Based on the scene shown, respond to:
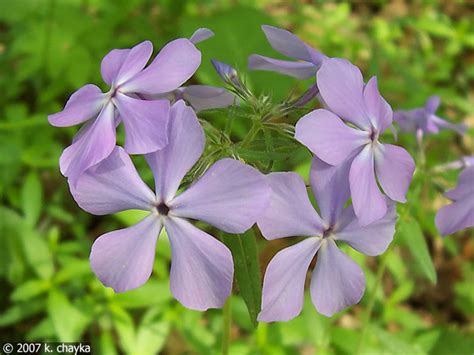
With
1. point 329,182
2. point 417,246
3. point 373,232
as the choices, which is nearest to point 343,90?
point 329,182

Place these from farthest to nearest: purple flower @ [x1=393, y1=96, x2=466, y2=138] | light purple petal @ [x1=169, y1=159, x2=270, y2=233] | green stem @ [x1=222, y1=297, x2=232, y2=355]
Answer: purple flower @ [x1=393, y1=96, x2=466, y2=138] < green stem @ [x1=222, y1=297, x2=232, y2=355] < light purple petal @ [x1=169, y1=159, x2=270, y2=233]

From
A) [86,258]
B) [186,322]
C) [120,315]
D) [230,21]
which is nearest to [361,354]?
[186,322]

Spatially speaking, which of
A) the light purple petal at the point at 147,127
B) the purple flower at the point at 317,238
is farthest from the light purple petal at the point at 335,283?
the light purple petal at the point at 147,127

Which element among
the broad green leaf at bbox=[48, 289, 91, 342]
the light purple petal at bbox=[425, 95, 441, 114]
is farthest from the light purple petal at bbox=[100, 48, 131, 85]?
the broad green leaf at bbox=[48, 289, 91, 342]

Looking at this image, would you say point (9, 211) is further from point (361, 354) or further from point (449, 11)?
point (449, 11)

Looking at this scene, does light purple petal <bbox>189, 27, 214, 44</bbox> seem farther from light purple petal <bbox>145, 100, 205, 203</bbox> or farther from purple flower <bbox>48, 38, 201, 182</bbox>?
light purple petal <bbox>145, 100, 205, 203</bbox>

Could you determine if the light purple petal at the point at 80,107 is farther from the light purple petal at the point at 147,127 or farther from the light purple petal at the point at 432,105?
the light purple petal at the point at 432,105
